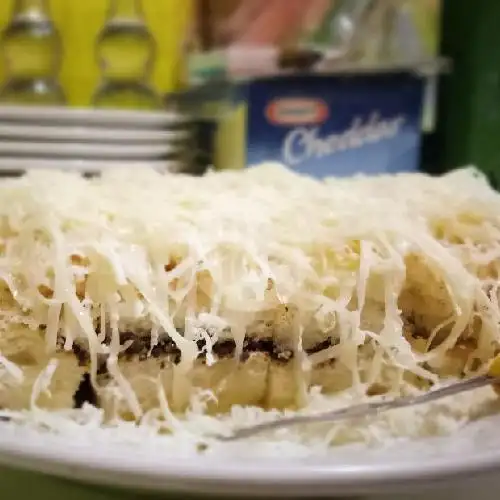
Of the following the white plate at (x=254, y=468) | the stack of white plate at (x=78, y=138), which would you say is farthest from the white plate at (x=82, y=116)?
the white plate at (x=254, y=468)

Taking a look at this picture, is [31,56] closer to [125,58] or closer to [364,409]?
[125,58]

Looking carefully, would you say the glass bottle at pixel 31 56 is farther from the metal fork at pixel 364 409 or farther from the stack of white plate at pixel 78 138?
the metal fork at pixel 364 409

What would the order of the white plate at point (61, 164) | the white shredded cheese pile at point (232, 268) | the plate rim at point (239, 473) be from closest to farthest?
1. the plate rim at point (239, 473)
2. the white shredded cheese pile at point (232, 268)
3. the white plate at point (61, 164)

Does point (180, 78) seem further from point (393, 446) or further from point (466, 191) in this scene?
point (393, 446)

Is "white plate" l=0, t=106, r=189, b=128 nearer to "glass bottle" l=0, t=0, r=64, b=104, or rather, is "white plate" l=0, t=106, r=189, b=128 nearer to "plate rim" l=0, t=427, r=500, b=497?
"glass bottle" l=0, t=0, r=64, b=104

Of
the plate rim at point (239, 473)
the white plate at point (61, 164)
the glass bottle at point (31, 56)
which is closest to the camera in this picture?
the plate rim at point (239, 473)

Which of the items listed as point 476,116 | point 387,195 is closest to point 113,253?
point 387,195

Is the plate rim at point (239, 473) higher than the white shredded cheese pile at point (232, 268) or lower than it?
lower
